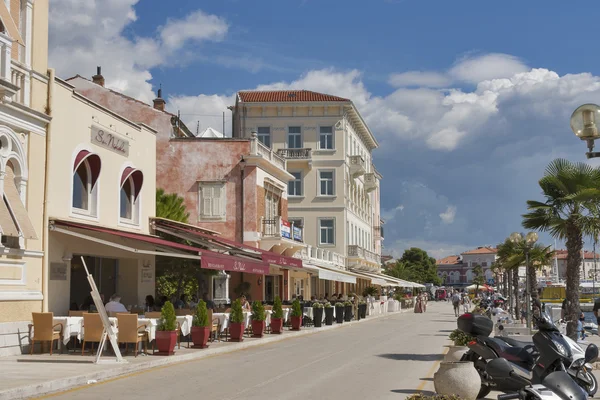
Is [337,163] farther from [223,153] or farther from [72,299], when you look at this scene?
[72,299]

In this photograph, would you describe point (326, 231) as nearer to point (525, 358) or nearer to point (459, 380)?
point (525, 358)

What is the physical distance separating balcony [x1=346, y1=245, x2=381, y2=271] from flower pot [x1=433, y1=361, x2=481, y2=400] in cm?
4642

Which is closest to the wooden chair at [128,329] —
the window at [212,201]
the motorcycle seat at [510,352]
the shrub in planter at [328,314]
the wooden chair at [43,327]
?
the wooden chair at [43,327]

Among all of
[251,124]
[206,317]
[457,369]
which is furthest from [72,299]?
[251,124]

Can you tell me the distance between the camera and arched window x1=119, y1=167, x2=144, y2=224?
2391 centimetres

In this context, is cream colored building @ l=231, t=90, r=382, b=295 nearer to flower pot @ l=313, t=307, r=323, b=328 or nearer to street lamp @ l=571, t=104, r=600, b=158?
flower pot @ l=313, t=307, r=323, b=328

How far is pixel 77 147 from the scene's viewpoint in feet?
66.4

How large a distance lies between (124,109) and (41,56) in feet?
59.8

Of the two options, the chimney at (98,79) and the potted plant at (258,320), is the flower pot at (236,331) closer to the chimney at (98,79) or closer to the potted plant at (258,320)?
the potted plant at (258,320)

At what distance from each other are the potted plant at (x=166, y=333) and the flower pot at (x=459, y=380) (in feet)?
27.1

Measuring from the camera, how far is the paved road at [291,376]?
1164cm

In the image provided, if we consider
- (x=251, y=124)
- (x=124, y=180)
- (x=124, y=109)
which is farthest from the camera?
(x=251, y=124)

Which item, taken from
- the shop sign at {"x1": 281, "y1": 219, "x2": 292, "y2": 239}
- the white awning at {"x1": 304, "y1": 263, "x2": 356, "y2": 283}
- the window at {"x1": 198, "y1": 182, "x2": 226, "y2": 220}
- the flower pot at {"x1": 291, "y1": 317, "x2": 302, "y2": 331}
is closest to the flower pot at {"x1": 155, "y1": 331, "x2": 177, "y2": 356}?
the flower pot at {"x1": 291, "y1": 317, "x2": 302, "y2": 331}

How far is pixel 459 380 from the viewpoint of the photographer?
10.3 metres
